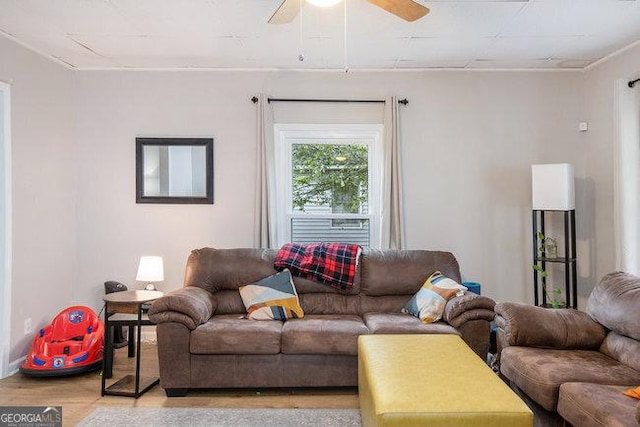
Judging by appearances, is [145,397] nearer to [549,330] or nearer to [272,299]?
[272,299]

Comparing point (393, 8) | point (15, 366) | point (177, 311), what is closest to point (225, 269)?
point (177, 311)

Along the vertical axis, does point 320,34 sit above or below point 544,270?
above

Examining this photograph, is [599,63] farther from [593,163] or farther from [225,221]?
[225,221]

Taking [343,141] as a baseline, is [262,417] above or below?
below

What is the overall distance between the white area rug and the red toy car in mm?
719

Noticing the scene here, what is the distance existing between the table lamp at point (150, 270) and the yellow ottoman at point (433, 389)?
2.15 meters

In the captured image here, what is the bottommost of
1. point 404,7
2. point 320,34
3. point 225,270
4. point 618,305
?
point 618,305

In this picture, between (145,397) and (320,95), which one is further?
(320,95)

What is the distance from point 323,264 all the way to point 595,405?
2.12 m

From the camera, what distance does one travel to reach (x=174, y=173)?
4316mm

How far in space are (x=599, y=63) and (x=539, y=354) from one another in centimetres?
293

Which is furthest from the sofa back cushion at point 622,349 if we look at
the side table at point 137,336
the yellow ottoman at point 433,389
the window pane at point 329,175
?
the side table at point 137,336

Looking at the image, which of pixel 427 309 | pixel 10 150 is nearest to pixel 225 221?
pixel 10 150

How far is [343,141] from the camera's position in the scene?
443 cm
